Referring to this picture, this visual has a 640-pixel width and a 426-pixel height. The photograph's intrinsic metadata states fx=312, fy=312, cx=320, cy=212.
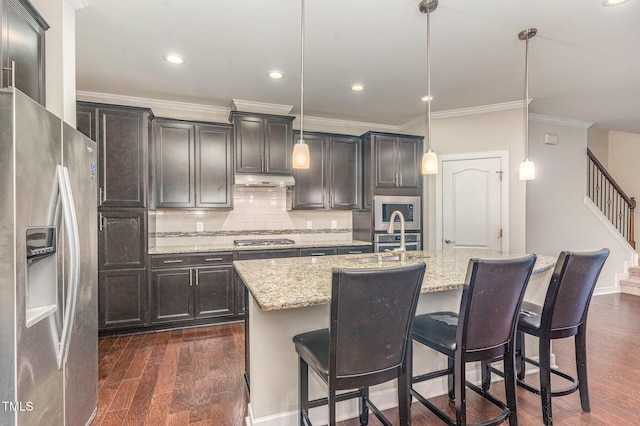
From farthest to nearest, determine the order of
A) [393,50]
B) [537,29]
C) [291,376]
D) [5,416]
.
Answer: [393,50], [537,29], [291,376], [5,416]

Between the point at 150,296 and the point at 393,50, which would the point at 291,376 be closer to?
the point at 150,296

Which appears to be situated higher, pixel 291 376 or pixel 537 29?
pixel 537 29

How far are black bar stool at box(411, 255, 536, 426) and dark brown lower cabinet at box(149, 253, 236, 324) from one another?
2652mm

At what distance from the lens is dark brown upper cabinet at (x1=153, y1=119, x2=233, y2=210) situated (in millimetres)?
3709

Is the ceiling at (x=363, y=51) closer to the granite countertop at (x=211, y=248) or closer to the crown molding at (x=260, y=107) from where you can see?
the crown molding at (x=260, y=107)

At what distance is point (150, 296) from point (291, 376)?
2.31 m

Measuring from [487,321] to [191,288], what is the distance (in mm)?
3080

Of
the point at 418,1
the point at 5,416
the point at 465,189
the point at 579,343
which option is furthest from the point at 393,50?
the point at 5,416

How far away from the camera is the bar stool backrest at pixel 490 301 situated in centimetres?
148

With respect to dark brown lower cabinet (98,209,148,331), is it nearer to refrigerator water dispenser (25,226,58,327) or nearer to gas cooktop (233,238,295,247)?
gas cooktop (233,238,295,247)

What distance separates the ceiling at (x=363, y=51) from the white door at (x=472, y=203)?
859 millimetres

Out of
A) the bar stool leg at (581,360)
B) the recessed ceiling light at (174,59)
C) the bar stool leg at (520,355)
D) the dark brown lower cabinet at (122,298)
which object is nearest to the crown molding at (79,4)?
the recessed ceiling light at (174,59)

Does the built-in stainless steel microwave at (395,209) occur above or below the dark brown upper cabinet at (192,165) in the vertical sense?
below

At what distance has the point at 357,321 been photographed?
4.25ft
